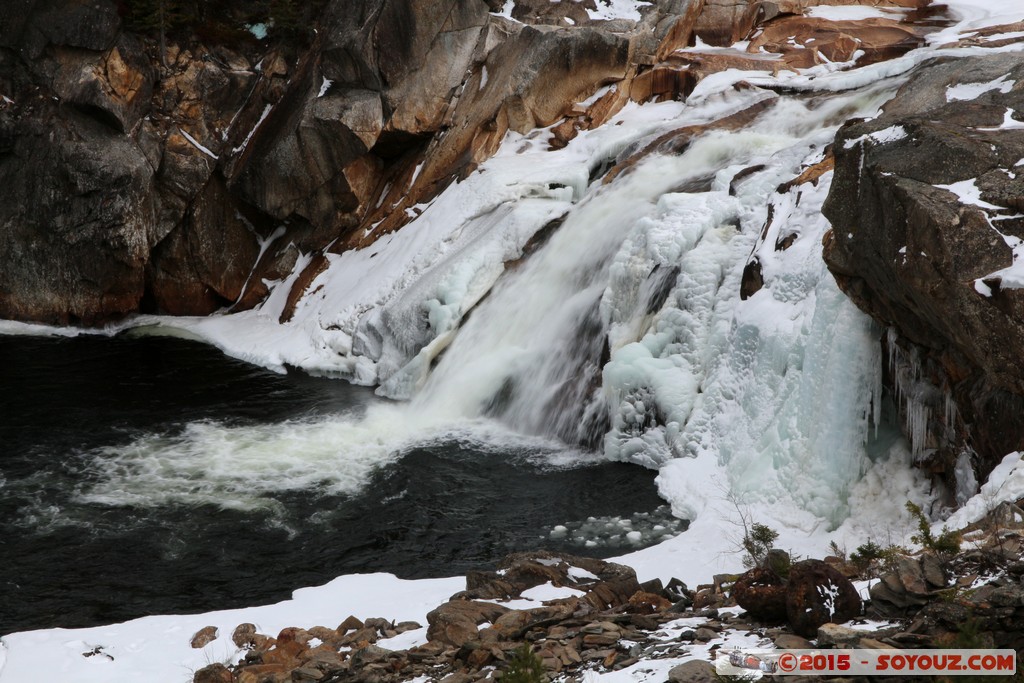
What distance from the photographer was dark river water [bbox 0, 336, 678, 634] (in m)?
9.36

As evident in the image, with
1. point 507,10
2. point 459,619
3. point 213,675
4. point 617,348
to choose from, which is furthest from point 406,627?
point 507,10

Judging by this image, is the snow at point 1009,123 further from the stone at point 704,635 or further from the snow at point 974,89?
the stone at point 704,635

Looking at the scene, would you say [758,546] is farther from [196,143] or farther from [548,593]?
[196,143]

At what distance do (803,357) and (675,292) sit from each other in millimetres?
2350

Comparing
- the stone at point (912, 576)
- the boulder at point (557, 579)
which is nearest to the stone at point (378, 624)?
the boulder at point (557, 579)

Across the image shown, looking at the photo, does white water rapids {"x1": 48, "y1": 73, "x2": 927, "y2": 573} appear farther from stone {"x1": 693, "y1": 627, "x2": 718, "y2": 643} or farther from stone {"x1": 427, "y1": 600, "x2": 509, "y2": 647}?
stone {"x1": 693, "y1": 627, "x2": 718, "y2": 643}

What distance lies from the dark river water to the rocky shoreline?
160 centimetres

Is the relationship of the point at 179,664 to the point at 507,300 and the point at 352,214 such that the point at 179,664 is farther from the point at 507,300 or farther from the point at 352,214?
the point at 352,214

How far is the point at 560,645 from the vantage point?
5.96 metres

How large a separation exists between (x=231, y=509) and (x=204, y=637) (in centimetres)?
325

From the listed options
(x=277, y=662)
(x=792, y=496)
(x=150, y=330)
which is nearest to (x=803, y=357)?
(x=792, y=496)

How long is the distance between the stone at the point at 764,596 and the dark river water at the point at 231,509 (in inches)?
142

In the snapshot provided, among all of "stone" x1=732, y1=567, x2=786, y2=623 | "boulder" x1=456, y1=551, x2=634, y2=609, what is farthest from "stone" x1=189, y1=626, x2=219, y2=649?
"stone" x1=732, y1=567, x2=786, y2=623

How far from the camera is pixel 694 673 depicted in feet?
15.9
